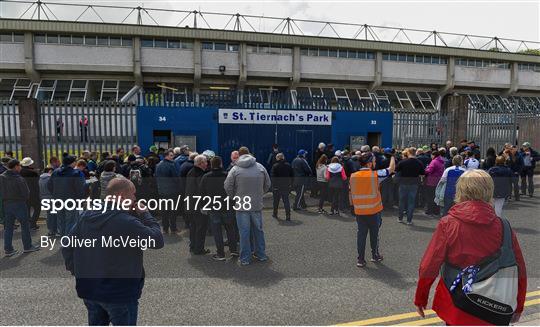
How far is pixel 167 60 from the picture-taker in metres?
24.8

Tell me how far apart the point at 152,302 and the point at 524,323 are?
12.9 ft

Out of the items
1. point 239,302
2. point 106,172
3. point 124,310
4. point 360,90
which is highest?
point 360,90

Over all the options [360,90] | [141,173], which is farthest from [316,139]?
[360,90]

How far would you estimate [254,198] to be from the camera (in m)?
5.24

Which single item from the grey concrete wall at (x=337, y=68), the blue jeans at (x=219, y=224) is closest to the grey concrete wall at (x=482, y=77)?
the grey concrete wall at (x=337, y=68)

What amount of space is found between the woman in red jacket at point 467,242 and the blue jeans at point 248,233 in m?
3.14

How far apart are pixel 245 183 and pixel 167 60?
22.3 m

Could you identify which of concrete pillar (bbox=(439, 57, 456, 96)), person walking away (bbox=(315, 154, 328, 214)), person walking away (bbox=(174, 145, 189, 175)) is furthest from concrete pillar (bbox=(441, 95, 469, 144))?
concrete pillar (bbox=(439, 57, 456, 96))

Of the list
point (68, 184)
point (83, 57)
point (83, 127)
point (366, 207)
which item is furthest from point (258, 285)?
point (83, 57)

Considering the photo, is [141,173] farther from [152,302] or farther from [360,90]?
[360,90]

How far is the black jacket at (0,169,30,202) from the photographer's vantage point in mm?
5488

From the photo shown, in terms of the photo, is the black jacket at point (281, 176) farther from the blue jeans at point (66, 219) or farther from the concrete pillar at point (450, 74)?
the concrete pillar at point (450, 74)

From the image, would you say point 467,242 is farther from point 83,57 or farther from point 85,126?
point 83,57

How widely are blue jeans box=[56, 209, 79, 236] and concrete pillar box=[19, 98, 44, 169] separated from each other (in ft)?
17.1
